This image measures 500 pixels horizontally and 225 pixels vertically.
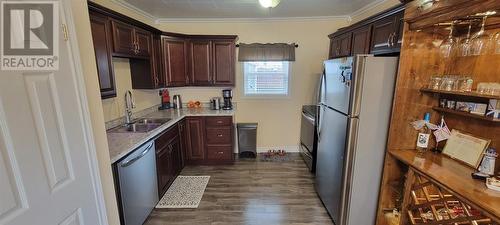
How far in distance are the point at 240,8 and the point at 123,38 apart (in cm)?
161

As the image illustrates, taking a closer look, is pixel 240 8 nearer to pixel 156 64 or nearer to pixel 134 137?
pixel 156 64

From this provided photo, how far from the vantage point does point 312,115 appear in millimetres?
3406

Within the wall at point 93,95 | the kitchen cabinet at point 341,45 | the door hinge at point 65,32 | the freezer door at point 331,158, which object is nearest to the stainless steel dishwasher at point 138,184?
the wall at point 93,95

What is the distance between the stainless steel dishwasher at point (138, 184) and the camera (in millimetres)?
1860

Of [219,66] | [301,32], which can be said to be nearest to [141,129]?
[219,66]

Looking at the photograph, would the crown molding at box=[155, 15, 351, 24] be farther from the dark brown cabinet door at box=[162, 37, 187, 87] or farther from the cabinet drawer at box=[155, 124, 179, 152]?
the cabinet drawer at box=[155, 124, 179, 152]

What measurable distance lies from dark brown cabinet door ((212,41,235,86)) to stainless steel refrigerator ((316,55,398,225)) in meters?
1.87

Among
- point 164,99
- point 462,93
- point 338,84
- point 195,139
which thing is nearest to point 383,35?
point 338,84

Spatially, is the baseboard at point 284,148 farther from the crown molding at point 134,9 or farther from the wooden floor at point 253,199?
the crown molding at point 134,9

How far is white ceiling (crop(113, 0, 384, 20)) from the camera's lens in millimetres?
2902

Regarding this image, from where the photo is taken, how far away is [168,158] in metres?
2.86

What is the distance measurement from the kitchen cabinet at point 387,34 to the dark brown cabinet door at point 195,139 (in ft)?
8.34

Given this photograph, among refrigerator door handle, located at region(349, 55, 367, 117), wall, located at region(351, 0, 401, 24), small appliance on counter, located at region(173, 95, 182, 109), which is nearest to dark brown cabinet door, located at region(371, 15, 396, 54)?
wall, located at region(351, 0, 401, 24)

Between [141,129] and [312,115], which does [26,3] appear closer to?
[141,129]
